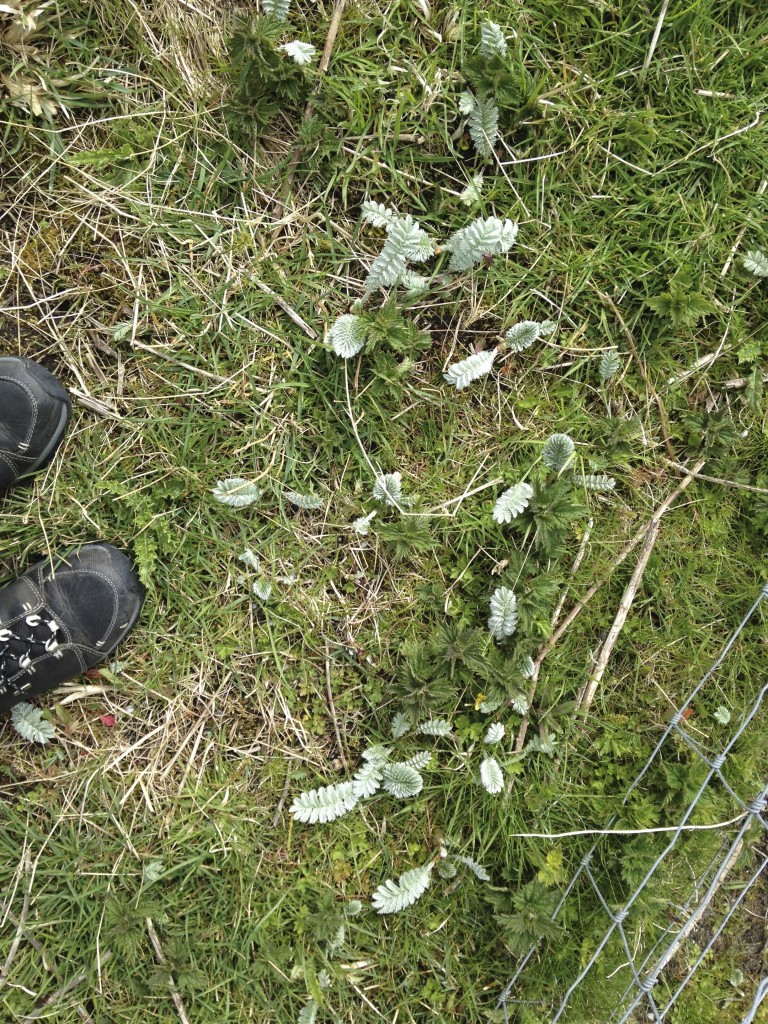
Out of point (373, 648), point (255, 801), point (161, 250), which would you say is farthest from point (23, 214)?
point (255, 801)

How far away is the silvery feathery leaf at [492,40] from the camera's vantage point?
248 centimetres

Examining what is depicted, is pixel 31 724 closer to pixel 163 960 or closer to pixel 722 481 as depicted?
pixel 163 960

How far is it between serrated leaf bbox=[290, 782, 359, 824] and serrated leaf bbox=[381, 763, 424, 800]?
0.13 metres

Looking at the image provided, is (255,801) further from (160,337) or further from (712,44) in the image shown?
(712,44)

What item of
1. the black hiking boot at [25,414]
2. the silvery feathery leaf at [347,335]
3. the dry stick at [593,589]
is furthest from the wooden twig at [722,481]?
the black hiking boot at [25,414]

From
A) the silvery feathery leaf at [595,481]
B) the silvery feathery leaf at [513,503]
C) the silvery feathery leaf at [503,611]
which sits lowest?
the silvery feathery leaf at [503,611]

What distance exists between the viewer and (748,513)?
2.93 meters

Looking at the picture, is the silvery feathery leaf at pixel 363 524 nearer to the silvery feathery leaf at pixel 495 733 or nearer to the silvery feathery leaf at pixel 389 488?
the silvery feathery leaf at pixel 389 488

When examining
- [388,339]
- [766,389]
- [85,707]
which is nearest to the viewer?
[388,339]

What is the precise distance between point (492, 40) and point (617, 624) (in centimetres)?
226

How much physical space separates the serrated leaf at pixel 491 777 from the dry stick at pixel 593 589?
125mm

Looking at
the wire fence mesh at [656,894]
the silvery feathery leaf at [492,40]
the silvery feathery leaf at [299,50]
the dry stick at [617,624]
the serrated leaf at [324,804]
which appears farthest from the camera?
the dry stick at [617,624]

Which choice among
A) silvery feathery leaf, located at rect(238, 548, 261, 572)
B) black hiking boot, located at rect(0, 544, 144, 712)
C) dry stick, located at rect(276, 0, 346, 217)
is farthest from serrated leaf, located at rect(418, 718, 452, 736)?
dry stick, located at rect(276, 0, 346, 217)

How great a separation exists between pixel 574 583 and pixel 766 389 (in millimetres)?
1181
